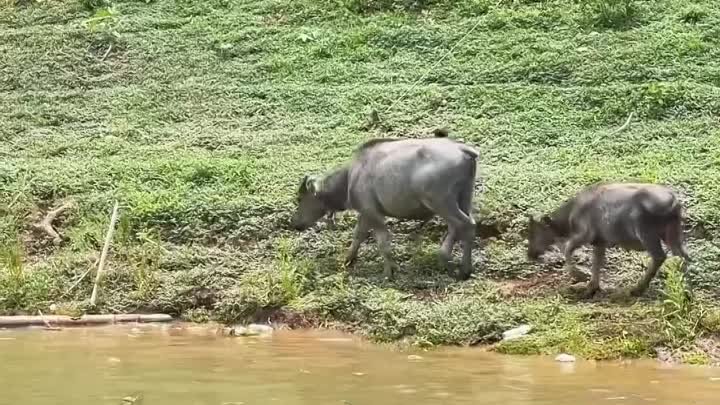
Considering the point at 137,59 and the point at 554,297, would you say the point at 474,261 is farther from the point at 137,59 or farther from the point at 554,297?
the point at 137,59

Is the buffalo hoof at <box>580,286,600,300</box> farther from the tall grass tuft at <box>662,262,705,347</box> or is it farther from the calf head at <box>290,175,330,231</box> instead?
the calf head at <box>290,175,330,231</box>

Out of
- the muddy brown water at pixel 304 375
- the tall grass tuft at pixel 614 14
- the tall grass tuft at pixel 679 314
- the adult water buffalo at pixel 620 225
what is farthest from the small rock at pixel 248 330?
the tall grass tuft at pixel 614 14

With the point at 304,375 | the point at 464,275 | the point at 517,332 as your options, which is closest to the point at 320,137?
the point at 464,275

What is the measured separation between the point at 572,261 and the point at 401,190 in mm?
1623

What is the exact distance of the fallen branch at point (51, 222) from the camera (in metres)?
12.0

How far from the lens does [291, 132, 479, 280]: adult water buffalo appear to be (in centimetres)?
1029

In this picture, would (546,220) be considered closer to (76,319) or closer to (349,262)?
(349,262)

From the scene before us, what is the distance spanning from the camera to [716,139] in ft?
42.8

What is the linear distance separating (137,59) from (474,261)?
9.78m

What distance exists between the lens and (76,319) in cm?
1005

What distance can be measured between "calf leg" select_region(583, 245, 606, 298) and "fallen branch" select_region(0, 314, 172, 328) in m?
3.59

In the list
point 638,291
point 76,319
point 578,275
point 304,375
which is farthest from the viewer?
point 76,319

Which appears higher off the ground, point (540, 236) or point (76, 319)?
point (540, 236)

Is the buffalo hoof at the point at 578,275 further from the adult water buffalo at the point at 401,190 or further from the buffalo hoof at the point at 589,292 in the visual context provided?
the adult water buffalo at the point at 401,190
